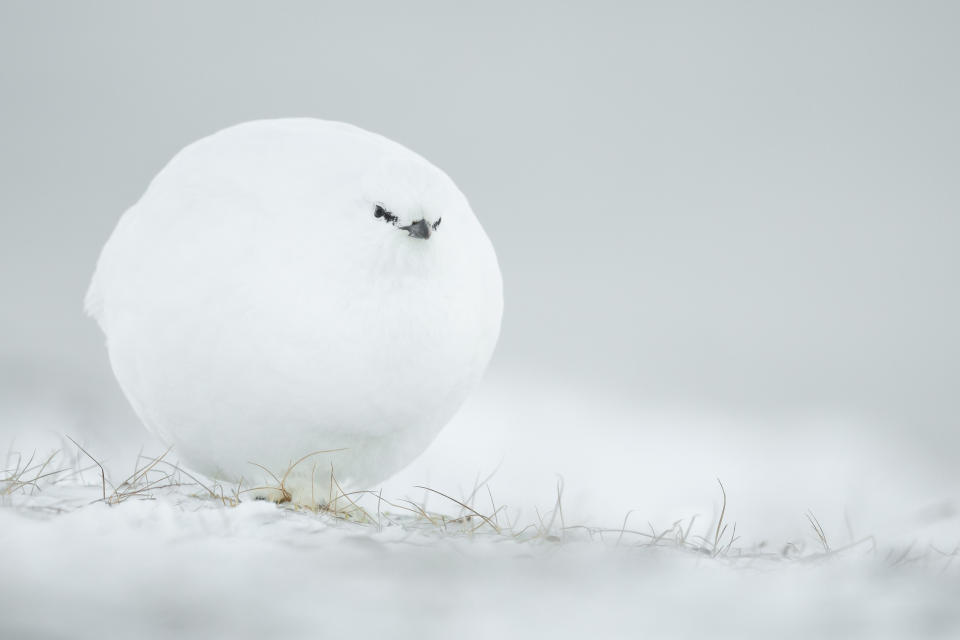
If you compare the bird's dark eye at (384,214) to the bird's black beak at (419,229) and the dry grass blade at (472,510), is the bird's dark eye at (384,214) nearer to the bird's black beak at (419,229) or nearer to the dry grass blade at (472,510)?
the bird's black beak at (419,229)

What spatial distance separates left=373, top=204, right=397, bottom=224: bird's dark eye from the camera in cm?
380

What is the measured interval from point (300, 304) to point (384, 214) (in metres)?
0.52

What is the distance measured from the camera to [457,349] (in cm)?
412

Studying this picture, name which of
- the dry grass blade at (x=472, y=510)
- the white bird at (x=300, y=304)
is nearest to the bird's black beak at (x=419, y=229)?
the white bird at (x=300, y=304)

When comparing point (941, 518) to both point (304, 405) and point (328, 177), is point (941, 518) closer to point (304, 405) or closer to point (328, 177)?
point (304, 405)

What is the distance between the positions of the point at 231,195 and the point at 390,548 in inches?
74.0

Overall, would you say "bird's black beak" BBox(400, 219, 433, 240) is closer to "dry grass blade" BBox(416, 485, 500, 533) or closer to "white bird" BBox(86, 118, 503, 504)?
"white bird" BBox(86, 118, 503, 504)

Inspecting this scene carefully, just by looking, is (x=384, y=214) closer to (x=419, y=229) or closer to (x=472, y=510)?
(x=419, y=229)

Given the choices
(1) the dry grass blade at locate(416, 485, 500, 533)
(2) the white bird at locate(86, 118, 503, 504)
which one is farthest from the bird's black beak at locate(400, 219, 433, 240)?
(1) the dry grass blade at locate(416, 485, 500, 533)

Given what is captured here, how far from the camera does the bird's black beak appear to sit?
377cm

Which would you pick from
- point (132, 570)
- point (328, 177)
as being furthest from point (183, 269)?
point (132, 570)

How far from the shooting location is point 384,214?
12.5 ft

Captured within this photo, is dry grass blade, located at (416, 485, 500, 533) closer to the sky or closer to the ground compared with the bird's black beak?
closer to the ground

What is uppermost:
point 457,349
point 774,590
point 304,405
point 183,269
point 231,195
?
point 231,195
